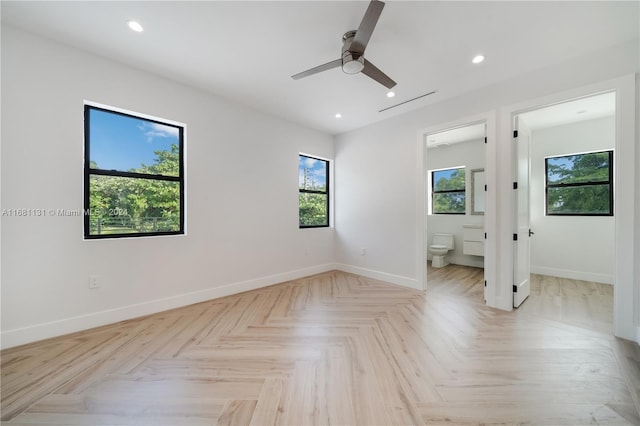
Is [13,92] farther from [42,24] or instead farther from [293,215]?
[293,215]

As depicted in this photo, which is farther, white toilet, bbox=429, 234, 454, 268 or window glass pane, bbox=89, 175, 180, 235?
white toilet, bbox=429, 234, 454, 268

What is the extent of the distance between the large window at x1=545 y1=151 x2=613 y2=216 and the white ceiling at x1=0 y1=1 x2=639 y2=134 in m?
2.77

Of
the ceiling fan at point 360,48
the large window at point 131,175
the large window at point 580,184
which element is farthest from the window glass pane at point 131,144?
the large window at point 580,184

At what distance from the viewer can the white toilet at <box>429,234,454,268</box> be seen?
16.9 ft

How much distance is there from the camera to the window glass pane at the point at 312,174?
458 cm

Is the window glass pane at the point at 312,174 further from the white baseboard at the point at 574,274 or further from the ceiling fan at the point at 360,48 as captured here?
the white baseboard at the point at 574,274

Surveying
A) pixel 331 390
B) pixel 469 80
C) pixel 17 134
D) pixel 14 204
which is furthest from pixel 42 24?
pixel 469 80

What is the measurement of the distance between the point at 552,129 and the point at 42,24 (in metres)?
7.05

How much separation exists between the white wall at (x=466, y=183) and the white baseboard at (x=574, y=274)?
910mm

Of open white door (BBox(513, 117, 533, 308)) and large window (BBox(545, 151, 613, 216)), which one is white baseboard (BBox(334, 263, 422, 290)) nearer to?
open white door (BBox(513, 117, 533, 308))

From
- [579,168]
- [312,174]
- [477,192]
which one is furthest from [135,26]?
[579,168]

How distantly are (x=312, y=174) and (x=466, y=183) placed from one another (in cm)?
342

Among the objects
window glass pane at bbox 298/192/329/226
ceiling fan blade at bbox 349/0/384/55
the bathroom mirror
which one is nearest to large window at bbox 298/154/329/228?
window glass pane at bbox 298/192/329/226

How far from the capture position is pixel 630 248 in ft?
7.27
